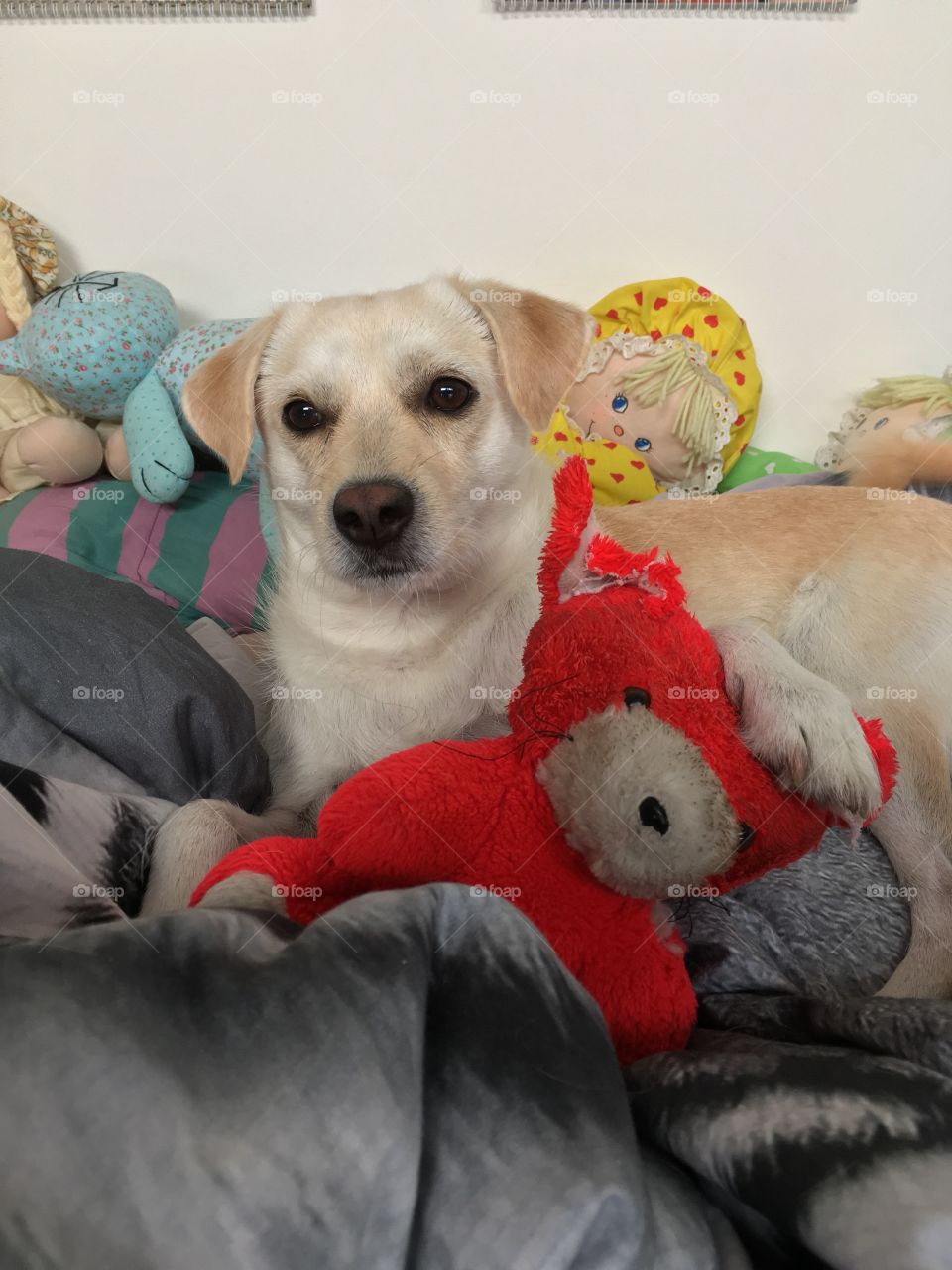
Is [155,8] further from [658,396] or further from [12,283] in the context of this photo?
[658,396]

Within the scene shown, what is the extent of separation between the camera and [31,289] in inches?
97.9

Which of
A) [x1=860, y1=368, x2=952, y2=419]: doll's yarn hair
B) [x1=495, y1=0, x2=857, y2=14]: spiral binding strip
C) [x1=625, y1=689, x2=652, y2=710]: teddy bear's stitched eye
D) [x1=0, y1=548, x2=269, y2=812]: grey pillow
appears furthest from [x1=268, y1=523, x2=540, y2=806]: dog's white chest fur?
[x1=495, y1=0, x2=857, y2=14]: spiral binding strip

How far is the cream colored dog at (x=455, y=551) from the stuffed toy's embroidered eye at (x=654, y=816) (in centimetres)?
58

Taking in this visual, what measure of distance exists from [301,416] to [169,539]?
94cm

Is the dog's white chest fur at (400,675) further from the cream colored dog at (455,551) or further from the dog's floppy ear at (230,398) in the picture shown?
the dog's floppy ear at (230,398)

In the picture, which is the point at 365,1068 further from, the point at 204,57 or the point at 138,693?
the point at 204,57

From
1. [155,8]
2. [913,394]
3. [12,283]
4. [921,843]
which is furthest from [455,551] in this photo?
[155,8]

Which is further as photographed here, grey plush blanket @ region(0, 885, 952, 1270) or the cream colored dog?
the cream colored dog

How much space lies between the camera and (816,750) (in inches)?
27.1

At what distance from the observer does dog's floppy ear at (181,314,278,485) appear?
1.40 meters

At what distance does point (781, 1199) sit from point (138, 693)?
993mm

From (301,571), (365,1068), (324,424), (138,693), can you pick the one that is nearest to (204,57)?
(324,424)

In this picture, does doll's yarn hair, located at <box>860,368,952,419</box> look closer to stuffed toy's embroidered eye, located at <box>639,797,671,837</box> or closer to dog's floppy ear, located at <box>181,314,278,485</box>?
dog's floppy ear, located at <box>181,314,278,485</box>

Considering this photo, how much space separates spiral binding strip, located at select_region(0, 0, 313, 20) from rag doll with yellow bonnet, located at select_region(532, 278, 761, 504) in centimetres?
129
